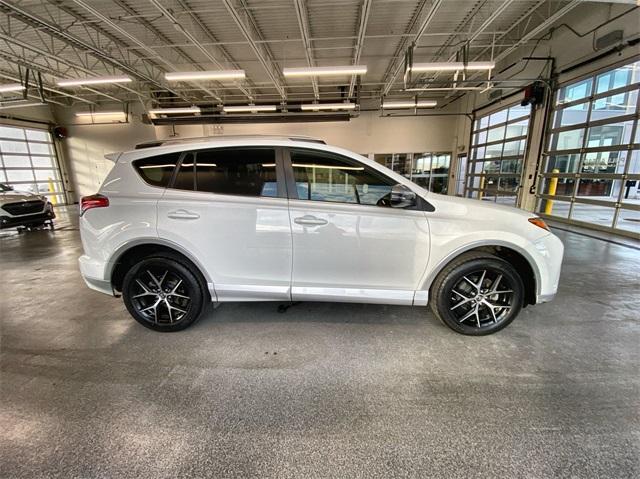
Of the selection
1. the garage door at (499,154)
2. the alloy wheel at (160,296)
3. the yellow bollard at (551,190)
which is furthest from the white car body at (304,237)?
the garage door at (499,154)

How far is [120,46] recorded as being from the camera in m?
8.41

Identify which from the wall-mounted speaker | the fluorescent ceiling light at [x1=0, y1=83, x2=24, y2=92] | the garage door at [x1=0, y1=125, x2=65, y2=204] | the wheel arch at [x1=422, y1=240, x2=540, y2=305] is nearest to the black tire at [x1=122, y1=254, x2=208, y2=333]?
the wheel arch at [x1=422, y1=240, x2=540, y2=305]

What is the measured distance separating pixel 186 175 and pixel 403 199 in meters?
1.81

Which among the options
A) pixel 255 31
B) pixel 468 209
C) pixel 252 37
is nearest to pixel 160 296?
pixel 468 209

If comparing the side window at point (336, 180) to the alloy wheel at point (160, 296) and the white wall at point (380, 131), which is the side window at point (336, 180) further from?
the white wall at point (380, 131)

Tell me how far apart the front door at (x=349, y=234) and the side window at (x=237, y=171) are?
0.19 metres

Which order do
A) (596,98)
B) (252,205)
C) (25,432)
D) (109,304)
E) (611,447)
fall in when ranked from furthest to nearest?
(596,98) < (109,304) < (252,205) < (25,432) < (611,447)

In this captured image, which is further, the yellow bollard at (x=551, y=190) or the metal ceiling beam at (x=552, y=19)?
the yellow bollard at (x=551, y=190)

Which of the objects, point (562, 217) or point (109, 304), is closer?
point (109, 304)

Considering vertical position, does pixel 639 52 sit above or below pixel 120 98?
below

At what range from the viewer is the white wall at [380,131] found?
14633 millimetres

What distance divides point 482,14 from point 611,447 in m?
9.38

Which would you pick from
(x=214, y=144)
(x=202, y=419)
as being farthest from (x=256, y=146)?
(x=202, y=419)

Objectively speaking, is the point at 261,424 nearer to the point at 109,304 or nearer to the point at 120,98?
the point at 109,304
